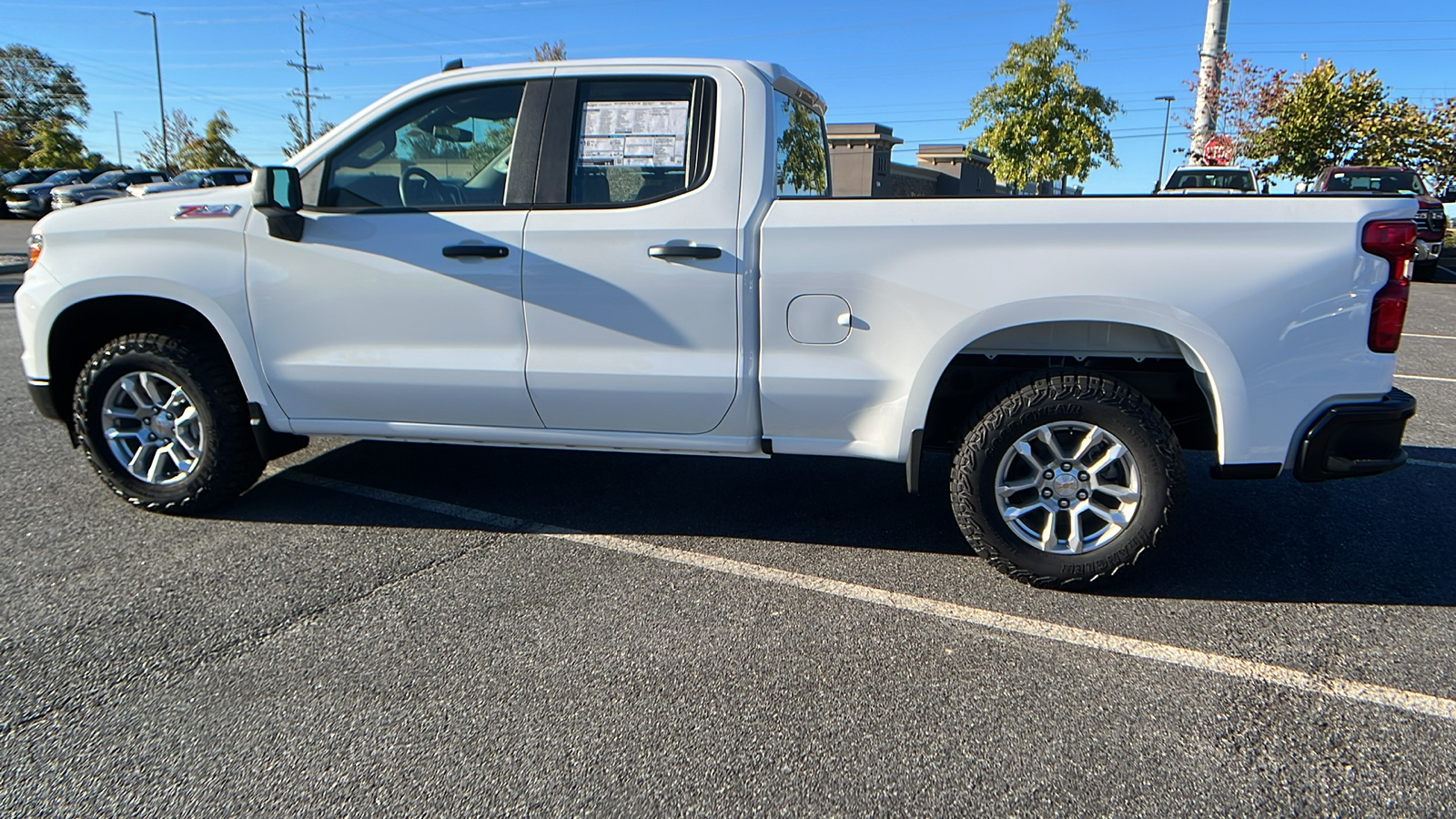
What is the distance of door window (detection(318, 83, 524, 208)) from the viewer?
389cm

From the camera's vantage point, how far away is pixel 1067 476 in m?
3.47

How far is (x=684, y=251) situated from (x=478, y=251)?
842 millimetres

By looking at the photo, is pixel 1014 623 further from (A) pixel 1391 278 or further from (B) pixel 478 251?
(B) pixel 478 251

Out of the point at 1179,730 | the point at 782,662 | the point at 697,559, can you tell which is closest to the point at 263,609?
the point at 697,559

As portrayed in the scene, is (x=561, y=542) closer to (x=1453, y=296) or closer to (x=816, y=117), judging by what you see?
(x=816, y=117)

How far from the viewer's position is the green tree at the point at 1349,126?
85.5ft

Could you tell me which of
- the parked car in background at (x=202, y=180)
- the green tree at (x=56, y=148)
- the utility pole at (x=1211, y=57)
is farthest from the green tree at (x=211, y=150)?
the utility pole at (x=1211, y=57)

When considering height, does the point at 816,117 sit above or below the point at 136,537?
above

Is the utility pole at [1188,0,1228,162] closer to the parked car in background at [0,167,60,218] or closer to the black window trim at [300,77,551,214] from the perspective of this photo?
the black window trim at [300,77,551,214]

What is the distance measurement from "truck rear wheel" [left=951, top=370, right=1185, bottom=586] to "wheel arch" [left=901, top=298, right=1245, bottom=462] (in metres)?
0.15

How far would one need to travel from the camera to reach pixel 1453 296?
49.2 ft

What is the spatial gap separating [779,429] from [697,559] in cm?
64

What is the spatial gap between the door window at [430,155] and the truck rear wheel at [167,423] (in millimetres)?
950

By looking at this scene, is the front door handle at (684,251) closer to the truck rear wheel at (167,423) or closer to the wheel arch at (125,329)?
the wheel arch at (125,329)
